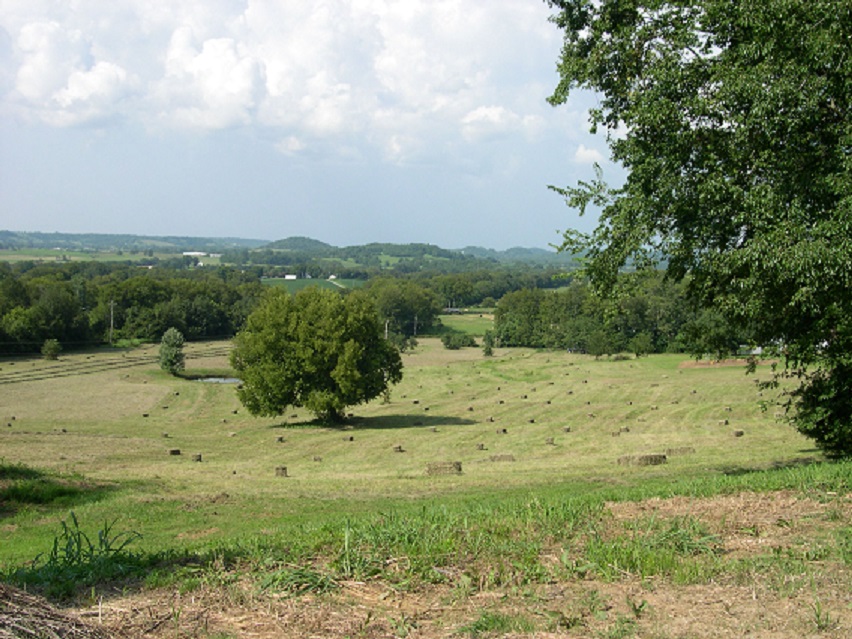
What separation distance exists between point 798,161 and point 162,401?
61376mm

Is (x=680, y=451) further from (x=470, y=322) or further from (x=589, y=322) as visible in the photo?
(x=470, y=322)

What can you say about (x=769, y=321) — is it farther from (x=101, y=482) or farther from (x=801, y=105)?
(x=101, y=482)

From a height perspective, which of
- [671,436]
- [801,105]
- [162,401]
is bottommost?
[162,401]

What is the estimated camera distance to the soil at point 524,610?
18.9 feet

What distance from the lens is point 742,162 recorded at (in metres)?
14.8

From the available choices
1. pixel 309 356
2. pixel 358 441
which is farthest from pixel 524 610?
pixel 309 356

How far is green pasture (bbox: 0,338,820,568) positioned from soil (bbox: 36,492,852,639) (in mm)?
5542

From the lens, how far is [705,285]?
A: 53.9 feet

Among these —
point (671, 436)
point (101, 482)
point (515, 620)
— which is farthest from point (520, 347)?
point (515, 620)

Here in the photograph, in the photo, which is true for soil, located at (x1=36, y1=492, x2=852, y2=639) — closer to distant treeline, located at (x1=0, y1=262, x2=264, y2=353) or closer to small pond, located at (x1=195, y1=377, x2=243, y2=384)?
small pond, located at (x1=195, y1=377, x2=243, y2=384)

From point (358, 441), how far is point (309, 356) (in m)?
8.14

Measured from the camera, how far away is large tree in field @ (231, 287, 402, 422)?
47156 millimetres

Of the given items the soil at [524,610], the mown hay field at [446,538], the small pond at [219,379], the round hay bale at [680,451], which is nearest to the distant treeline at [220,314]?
the small pond at [219,379]

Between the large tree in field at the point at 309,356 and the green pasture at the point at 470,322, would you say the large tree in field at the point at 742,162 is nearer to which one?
the large tree in field at the point at 309,356
